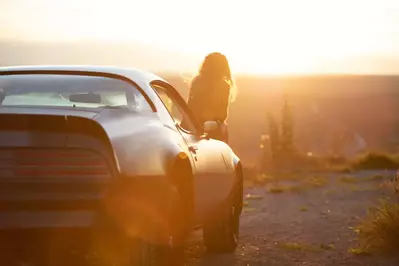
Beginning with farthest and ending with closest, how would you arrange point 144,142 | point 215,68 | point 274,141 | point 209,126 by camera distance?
point 274,141
point 215,68
point 209,126
point 144,142

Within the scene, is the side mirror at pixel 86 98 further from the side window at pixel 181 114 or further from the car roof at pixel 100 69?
the side window at pixel 181 114

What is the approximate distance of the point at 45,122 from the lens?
5.38 metres

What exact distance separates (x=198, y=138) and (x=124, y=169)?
243 centimetres

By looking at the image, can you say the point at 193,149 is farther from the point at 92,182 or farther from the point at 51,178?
the point at 51,178

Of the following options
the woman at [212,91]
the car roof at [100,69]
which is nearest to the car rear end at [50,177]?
the car roof at [100,69]

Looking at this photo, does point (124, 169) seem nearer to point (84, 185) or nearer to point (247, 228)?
point (84, 185)

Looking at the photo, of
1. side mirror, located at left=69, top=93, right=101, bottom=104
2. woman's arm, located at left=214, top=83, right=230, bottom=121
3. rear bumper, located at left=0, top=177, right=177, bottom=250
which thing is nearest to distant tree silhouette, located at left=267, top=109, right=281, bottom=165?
woman's arm, located at left=214, top=83, right=230, bottom=121

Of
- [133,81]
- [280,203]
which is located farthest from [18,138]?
[280,203]

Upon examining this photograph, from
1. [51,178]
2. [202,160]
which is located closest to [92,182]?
[51,178]

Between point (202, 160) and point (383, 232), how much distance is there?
2.25 metres

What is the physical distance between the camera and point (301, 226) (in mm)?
11117

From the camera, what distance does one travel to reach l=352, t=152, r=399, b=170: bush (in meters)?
24.6

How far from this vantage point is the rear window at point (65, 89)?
6.60 metres

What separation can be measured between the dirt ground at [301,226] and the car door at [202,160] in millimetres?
707
